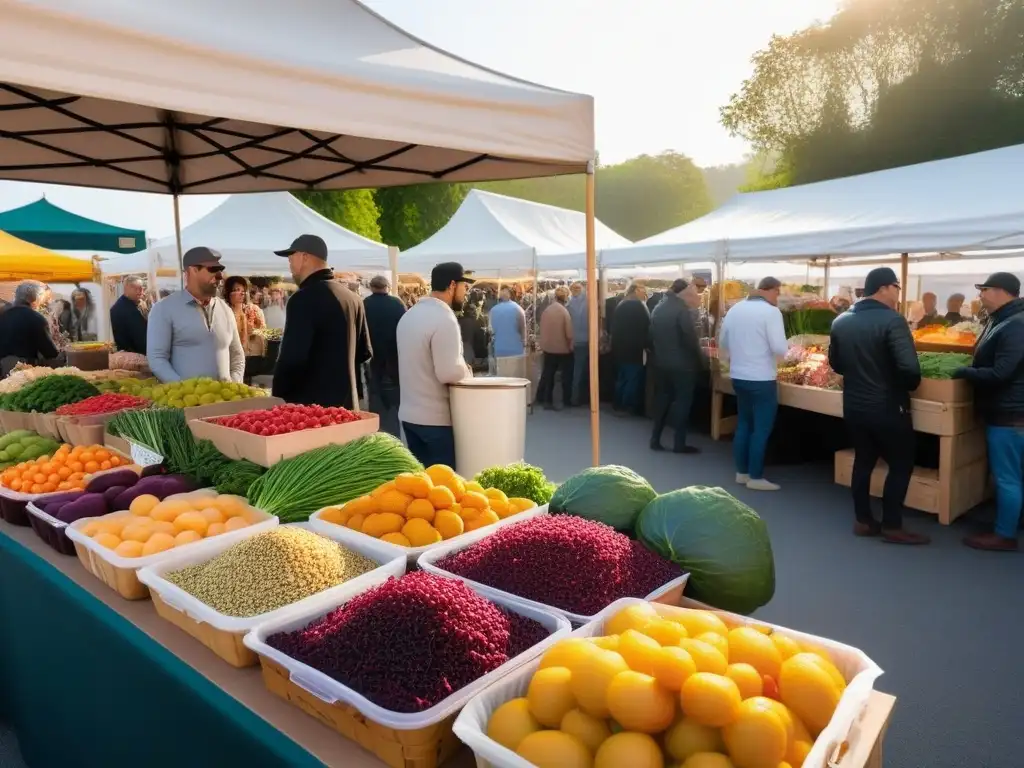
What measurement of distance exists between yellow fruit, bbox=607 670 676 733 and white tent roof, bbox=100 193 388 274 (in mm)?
9230

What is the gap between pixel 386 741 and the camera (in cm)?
122

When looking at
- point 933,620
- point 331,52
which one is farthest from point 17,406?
point 933,620

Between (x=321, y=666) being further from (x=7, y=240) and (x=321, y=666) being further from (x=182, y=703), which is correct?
(x=7, y=240)

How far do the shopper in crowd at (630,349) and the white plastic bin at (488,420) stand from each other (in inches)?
228

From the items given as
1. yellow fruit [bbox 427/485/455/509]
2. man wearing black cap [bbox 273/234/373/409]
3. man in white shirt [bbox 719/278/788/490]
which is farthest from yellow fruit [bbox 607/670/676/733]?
man in white shirt [bbox 719/278/788/490]

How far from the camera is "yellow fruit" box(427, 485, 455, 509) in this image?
212cm

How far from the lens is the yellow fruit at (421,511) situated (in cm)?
207

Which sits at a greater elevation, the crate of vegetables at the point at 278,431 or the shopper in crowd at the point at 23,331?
the shopper in crowd at the point at 23,331

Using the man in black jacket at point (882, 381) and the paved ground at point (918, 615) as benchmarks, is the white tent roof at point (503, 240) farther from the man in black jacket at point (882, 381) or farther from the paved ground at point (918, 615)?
the man in black jacket at point (882, 381)

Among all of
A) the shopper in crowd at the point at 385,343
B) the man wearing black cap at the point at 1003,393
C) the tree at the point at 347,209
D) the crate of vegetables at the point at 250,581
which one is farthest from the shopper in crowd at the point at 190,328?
the tree at the point at 347,209

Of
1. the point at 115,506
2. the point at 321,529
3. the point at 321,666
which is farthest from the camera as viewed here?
the point at 115,506

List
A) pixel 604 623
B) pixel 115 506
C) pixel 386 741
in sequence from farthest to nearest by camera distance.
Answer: pixel 115 506 < pixel 604 623 < pixel 386 741

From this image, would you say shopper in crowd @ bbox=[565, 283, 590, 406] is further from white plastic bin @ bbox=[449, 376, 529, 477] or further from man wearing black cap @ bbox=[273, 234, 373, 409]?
man wearing black cap @ bbox=[273, 234, 373, 409]

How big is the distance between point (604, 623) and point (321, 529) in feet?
3.15
